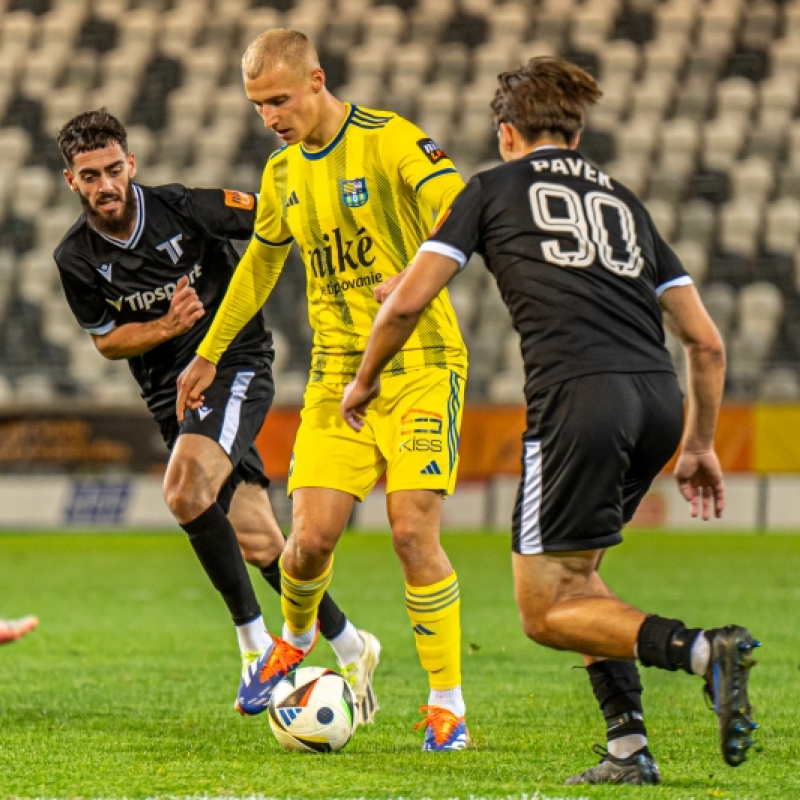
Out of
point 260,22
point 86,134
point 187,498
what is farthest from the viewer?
point 260,22

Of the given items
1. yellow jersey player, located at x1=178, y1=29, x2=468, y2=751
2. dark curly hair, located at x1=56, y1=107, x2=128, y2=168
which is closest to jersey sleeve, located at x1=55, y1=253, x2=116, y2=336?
dark curly hair, located at x1=56, y1=107, x2=128, y2=168

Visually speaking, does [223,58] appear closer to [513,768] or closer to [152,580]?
[152,580]

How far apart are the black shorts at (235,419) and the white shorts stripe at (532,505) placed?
2196mm

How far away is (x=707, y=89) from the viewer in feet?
69.7

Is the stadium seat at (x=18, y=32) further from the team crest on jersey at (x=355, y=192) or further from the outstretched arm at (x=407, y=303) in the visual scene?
the outstretched arm at (x=407, y=303)

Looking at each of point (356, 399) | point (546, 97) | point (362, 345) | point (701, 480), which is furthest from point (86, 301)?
point (701, 480)

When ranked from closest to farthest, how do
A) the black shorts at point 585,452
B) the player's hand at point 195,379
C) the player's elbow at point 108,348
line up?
the black shorts at point 585,452 → the player's hand at point 195,379 → the player's elbow at point 108,348

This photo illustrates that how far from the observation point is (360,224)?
5.09 m

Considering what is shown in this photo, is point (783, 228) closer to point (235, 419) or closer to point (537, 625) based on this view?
point (235, 419)

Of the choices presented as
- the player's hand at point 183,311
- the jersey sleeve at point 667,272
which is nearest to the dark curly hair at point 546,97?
the jersey sleeve at point 667,272

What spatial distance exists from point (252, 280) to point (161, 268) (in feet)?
2.71

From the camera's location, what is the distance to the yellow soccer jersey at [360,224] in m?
5.04

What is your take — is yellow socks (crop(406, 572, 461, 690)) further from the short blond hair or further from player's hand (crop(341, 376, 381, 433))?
the short blond hair

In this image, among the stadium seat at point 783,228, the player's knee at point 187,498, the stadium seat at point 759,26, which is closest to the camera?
the player's knee at point 187,498
